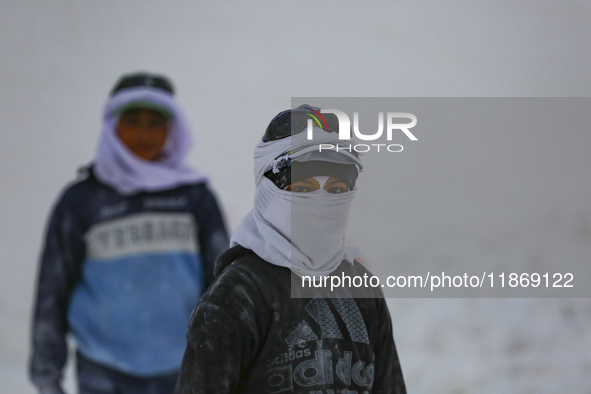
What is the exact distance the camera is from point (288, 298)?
0.94 m

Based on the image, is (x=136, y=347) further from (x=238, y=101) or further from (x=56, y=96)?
(x=56, y=96)

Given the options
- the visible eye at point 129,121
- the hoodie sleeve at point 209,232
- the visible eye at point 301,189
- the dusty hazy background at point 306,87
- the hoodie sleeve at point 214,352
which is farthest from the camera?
the dusty hazy background at point 306,87

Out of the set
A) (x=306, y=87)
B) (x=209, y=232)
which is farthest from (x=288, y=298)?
(x=306, y=87)

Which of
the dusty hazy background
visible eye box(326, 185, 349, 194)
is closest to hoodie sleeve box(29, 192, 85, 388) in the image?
the dusty hazy background

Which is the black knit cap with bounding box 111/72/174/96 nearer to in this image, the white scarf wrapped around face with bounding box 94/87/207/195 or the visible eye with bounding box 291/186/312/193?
the white scarf wrapped around face with bounding box 94/87/207/195

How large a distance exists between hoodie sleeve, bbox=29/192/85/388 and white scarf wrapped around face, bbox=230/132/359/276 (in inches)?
68.4

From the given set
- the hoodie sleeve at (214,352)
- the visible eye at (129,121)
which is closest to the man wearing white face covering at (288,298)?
the hoodie sleeve at (214,352)

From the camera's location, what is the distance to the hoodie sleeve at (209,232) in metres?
2.57

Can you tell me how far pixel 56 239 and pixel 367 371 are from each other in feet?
6.32

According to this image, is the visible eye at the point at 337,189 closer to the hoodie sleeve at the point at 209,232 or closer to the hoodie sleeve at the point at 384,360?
the hoodie sleeve at the point at 384,360

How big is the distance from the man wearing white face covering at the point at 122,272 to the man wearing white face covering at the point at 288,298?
62.1 inches

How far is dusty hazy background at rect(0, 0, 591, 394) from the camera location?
3.51m

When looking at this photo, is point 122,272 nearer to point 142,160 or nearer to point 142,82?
Result: point 142,160

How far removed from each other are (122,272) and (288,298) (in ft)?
5.63
